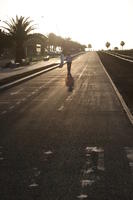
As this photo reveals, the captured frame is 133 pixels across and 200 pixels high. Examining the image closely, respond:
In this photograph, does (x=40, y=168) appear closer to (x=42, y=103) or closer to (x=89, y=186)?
(x=89, y=186)

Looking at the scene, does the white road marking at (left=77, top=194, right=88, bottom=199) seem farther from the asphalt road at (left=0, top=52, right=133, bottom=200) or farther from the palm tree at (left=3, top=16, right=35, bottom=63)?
the palm tree at (left=3, top=16, right=35, bottom=63)

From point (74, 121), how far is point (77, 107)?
3.68m

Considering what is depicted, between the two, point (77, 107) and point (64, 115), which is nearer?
point (64, 115)

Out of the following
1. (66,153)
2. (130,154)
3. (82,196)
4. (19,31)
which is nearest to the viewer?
(82,196)

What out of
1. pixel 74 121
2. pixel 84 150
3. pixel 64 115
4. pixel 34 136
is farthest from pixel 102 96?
pixel 84 150

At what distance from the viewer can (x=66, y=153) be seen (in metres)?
9.37

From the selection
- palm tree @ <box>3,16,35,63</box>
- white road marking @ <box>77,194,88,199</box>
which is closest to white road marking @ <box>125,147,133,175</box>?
white road marking @ <box>77,194,88,199</box>

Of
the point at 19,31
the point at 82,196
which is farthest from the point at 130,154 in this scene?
the point at 19,31

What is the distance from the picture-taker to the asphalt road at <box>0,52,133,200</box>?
691 centimetres

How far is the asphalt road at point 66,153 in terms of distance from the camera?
22.7ft

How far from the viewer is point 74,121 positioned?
1388cm

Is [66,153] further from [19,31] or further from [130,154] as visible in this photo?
[19,31]

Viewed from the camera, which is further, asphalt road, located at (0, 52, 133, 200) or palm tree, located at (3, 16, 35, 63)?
palm tree, located at (3, 16, 35, 63)

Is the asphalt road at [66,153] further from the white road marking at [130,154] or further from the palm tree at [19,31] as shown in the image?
the palm tree at [19,31]
